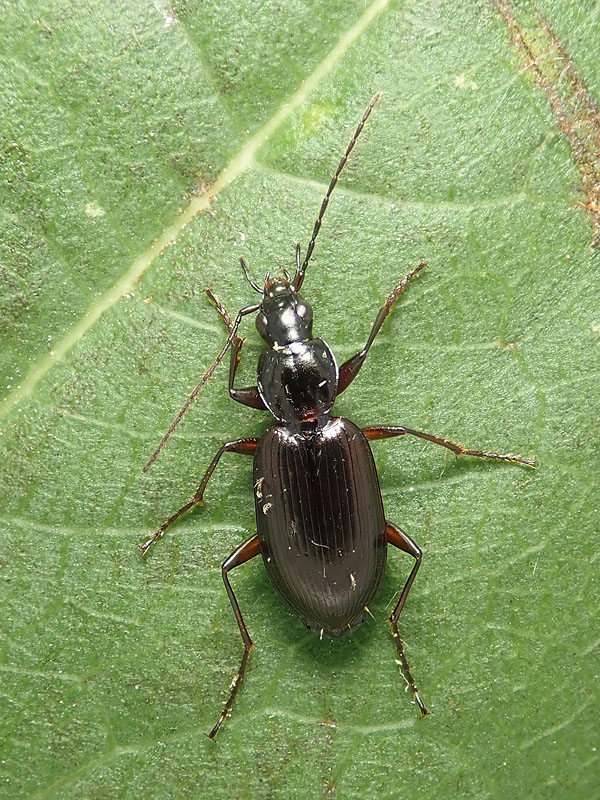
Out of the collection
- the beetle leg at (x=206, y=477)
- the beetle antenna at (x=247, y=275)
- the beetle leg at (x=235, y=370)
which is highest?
the beetle antenna at (x=247, y=275)

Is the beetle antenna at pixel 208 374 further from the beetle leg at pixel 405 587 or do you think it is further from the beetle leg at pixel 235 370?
the beetle leg at pixel 405 587

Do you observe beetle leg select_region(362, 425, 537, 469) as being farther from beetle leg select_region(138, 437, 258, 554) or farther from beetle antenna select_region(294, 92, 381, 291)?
beetle antenna select_region(294, 92, 381, 291)

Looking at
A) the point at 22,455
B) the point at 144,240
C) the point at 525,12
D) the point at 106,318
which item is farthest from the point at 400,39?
the point at 22,455

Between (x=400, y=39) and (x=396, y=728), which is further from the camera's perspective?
(x=396, y=728)

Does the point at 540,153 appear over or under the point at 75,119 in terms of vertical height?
under

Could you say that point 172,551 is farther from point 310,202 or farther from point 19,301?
point 310,202

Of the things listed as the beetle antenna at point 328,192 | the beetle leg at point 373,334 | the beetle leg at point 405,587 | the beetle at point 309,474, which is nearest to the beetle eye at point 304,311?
the beetle at point 309,474

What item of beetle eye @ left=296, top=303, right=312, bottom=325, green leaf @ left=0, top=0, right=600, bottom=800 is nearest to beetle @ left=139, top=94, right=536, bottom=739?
beetle eye @ left=296, top=303, right=312, bottom=325
